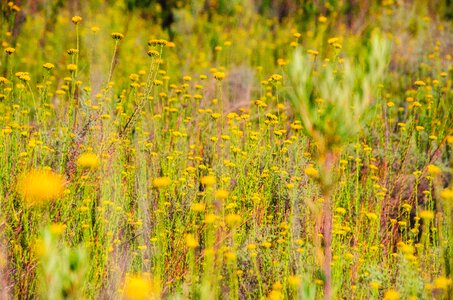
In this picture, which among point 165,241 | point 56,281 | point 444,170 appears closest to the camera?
A: point 56,281

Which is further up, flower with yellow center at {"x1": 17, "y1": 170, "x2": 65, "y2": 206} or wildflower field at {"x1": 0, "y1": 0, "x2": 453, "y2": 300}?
flower with yellow center at {"x1": 17, "y1": 170, "x2": 65, "y2": 206}

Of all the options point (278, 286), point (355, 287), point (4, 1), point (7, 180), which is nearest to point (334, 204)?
point (355, 287)

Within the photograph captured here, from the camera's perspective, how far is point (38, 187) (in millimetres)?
2279

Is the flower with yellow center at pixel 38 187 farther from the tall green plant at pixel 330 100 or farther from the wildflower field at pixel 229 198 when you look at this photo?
the tall green plant at pixel 330 100

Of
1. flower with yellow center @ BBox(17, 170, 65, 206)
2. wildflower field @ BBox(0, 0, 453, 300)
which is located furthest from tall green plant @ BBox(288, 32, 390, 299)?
flower with yellow center @ BBox(17, 170, 65, 206)

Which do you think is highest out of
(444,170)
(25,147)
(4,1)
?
(4,1)

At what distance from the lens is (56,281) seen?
1726mm

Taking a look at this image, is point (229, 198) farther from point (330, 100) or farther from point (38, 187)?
point (330, 100)

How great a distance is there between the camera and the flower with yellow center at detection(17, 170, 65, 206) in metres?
2.26

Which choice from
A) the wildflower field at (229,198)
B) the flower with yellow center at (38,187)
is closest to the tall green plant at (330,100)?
the wildflower field at (229,198)

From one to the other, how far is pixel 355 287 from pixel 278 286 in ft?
1.15

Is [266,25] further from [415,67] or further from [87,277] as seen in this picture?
[87,277]

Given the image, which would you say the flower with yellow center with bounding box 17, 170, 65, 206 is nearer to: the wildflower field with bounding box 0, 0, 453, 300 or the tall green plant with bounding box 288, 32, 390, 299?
the wildflower field with bounding box 0, 0, 453, 300

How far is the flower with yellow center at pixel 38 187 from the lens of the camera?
2264mm
